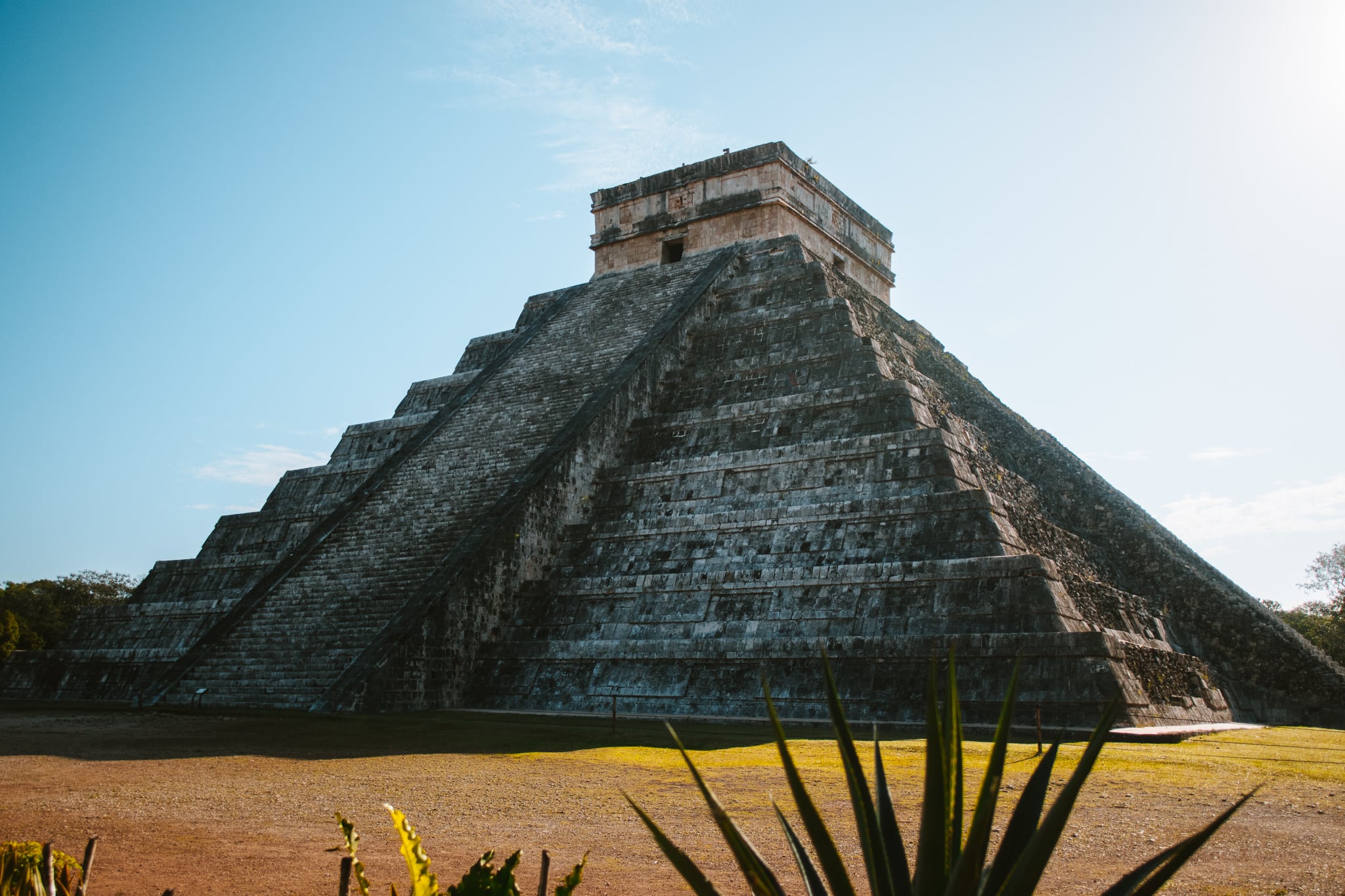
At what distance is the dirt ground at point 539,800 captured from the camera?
4.45 meters

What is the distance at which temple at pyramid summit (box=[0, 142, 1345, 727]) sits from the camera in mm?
10078

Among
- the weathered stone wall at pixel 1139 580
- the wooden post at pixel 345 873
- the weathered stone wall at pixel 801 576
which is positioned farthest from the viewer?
the weathered stone wall at pixel 1139 580

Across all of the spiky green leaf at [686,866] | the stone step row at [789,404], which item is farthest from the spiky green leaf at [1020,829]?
the stone step row at [789,404]

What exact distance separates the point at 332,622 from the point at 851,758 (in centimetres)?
1095

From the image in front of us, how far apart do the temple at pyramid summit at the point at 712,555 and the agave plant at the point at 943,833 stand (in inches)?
275

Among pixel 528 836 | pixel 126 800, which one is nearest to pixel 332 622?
pixel 126 800

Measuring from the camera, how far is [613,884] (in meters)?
4.30

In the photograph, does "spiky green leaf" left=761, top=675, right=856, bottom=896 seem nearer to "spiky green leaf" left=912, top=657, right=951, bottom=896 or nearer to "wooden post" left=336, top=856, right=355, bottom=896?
"spiky green leaf" left=912, top=657, right=951, bottom=896

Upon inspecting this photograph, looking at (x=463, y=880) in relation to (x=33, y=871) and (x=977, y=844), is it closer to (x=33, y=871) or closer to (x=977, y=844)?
(x=977, y=844)

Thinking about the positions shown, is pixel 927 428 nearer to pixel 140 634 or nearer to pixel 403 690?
pixel 403 690

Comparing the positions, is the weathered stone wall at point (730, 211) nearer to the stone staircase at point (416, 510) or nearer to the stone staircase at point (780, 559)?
the stone staircase at point (416, 510)

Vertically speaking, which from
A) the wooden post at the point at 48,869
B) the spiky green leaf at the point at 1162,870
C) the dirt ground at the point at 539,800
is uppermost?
the spiky green leaf at the point at 1162,870

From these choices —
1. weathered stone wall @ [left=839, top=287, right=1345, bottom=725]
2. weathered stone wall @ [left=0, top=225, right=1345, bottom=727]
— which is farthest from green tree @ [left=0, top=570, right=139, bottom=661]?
weathered stone wall @ [left=839, top=287, right=1345, bottom=725]

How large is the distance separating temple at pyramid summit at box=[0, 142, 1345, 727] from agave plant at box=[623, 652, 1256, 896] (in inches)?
275
